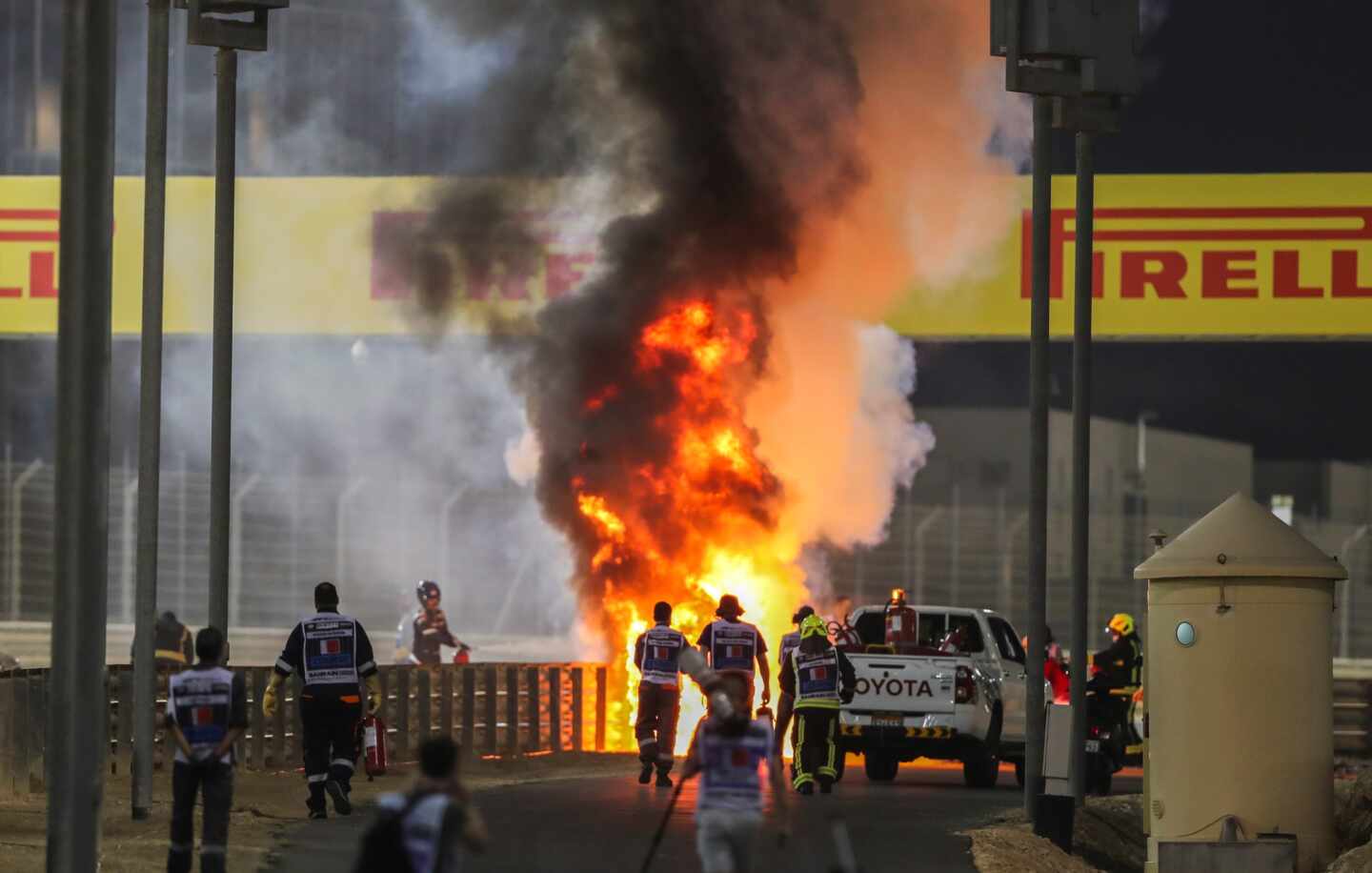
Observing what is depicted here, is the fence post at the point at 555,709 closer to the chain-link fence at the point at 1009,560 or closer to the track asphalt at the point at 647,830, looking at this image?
the track asphalt at the point at 647,830

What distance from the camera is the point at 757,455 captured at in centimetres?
3144

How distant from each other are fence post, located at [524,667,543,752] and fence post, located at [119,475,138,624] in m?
14.5

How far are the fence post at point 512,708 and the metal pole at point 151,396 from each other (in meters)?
7.32

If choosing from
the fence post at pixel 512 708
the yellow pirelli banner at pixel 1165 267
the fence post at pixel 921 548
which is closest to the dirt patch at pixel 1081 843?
the fence post at pixel 512 708

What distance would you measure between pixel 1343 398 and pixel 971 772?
26.3 m

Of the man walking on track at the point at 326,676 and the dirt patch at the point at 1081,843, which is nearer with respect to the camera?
the dirt patch at the point at 1081,843

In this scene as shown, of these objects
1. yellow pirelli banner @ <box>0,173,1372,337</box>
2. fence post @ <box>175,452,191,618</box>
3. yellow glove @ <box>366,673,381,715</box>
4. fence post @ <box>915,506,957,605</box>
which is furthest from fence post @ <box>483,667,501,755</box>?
fence post @ <box>175,452,191,618</box>

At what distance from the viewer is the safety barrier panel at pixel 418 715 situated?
20.4 meters

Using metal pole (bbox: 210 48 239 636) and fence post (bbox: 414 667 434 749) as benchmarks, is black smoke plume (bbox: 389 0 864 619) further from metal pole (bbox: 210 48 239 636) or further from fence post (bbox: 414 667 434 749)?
metal pole (bbox: 210 48 239 636)

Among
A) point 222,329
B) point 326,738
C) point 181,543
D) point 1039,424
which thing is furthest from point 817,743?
point 181,543

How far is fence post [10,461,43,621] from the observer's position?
131 ft

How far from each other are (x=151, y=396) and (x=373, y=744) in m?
3.15

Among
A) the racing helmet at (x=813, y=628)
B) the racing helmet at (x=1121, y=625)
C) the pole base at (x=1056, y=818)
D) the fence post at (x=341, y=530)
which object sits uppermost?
the fence post at (x=341, y=530)

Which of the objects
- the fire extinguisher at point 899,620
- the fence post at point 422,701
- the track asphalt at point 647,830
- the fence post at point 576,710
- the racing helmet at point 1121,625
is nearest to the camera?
the track asphalt at point 647,830
